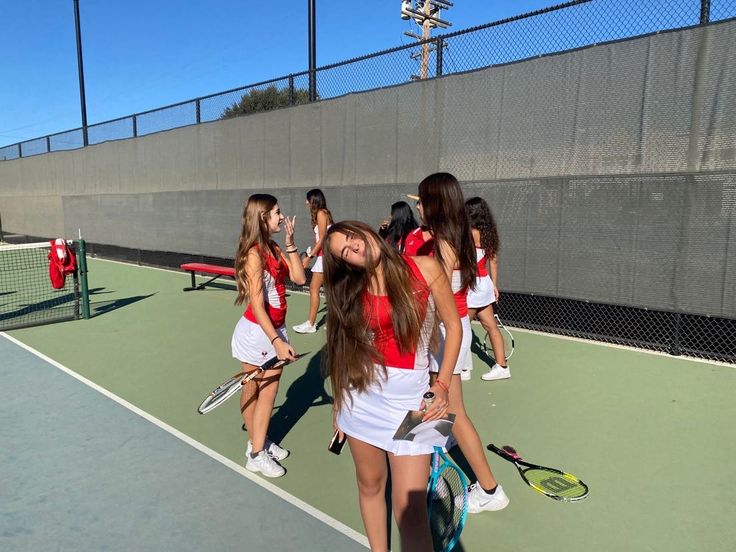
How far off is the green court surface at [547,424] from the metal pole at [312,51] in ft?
17.1

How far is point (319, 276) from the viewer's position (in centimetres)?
731

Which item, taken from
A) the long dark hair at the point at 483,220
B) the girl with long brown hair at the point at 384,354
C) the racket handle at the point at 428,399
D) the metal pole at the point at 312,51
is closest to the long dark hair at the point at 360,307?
the girl with long brown hair at the point at 384,354

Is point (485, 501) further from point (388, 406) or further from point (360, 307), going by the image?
point (360, 307)

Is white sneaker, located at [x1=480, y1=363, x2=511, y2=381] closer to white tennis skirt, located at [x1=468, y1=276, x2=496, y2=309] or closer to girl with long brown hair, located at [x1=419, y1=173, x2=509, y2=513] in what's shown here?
white tennis skirt, located at [x1=468, y1=276, x2=496, y2=309]

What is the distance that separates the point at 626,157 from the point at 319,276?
411 centimetres

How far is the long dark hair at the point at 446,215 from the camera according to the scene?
9.81ft

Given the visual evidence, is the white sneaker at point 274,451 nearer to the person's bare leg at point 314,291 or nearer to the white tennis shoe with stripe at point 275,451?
the white tennis shoe with stripe at point 275,451

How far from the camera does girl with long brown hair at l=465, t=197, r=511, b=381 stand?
483 cm

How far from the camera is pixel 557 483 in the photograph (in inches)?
131

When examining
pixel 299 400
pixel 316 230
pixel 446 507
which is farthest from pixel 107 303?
pixel 446 507

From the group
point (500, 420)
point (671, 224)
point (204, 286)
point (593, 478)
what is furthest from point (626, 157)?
point (204, 286)

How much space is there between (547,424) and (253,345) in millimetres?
2427

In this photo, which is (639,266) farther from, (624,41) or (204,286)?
(204,286)

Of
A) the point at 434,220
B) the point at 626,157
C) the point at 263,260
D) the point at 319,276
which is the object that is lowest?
the point at 319,276
